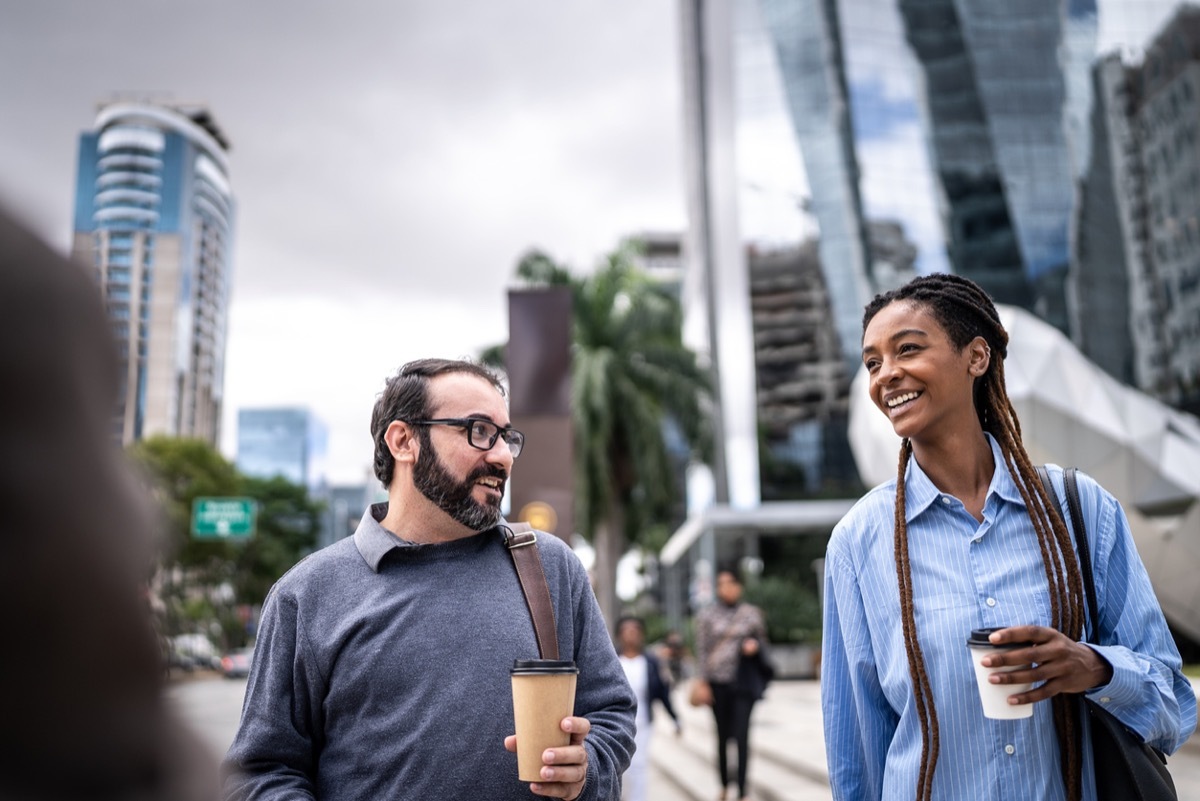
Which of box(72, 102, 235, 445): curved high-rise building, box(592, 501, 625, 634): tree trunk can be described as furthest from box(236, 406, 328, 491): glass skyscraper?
box(592, 501, 625, 634): tree trunk

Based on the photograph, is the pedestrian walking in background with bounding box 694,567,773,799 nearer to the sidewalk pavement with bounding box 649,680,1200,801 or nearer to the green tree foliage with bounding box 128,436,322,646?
the sidewalk pavement with bounding box 649,680,1200,801

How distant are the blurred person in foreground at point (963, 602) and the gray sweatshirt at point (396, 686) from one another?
1.90 ft

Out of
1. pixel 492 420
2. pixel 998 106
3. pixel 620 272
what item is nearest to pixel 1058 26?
pixel 998 106

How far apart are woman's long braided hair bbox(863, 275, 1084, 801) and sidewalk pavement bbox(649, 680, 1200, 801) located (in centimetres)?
627

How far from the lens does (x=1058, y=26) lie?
144ft

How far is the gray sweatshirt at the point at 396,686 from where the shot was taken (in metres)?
2.28

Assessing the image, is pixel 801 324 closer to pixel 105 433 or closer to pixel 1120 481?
pixel 1120 481

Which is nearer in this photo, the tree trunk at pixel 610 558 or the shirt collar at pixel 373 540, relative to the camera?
the shirt collar at pixel 373 540

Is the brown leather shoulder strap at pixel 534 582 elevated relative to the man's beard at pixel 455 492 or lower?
lower

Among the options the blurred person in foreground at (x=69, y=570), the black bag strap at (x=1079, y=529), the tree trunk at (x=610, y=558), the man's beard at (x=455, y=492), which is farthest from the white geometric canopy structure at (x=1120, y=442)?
the blurred person in foreground at (x=69, y=570)

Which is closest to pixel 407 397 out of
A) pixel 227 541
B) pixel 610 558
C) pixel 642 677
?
pixel 642 677

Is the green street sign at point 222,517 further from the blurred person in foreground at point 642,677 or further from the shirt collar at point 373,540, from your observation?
the shirt collar at point 373,540

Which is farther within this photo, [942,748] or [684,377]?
[684,377]

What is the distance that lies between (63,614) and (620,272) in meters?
24.6
